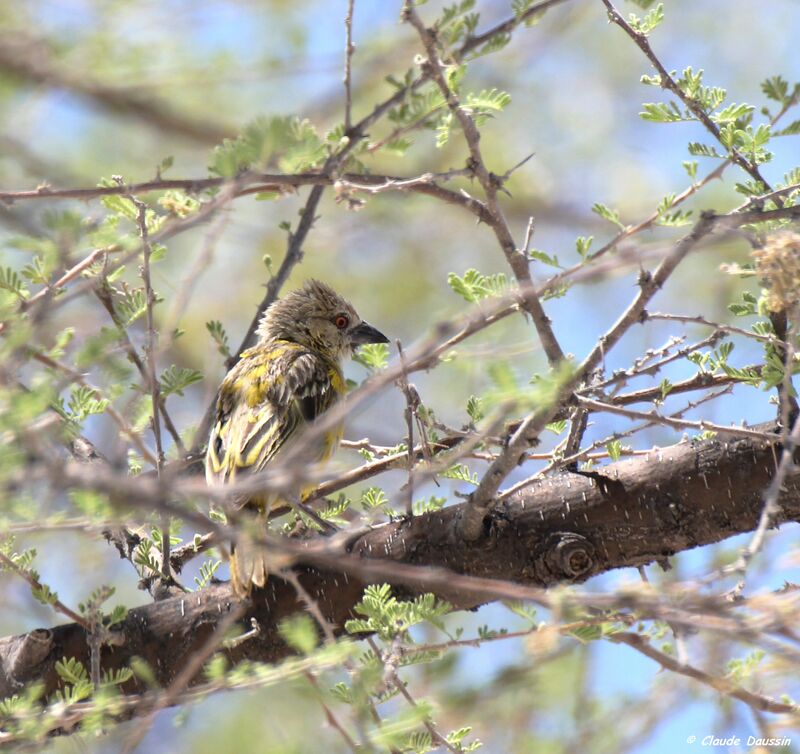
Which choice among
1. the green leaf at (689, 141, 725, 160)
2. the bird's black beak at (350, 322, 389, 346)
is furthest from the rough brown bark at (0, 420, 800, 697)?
Result: the bird's black beak at (350, 322, 389, 346)

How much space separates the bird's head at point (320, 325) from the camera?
700cm

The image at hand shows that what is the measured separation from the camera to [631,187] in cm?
1054

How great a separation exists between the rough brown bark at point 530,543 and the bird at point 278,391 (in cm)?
26

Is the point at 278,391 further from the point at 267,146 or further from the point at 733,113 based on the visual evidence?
the point at 267,146

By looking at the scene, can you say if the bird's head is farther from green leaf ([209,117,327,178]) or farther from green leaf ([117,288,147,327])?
green leaf ([209,117,327,178])

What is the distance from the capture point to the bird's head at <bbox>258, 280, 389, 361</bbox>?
23.0ft

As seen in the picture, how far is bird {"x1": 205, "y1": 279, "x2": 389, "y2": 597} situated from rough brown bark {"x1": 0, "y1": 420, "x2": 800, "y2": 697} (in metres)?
0.26

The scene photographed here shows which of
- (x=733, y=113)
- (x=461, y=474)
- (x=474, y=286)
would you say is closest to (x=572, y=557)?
(x=461, y=474)

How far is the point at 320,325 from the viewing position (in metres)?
7.08

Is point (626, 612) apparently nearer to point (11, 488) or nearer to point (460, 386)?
point (11, 488)

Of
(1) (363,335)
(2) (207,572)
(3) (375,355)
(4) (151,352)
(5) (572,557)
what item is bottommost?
(5) (572,557)

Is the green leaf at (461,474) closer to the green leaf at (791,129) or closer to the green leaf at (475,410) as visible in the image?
the green leaf at (475,410)

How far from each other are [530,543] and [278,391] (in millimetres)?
2403

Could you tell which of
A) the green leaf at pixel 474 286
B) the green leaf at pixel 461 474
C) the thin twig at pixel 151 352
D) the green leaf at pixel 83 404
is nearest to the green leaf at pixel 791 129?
the green leaf at pixel 474 286
